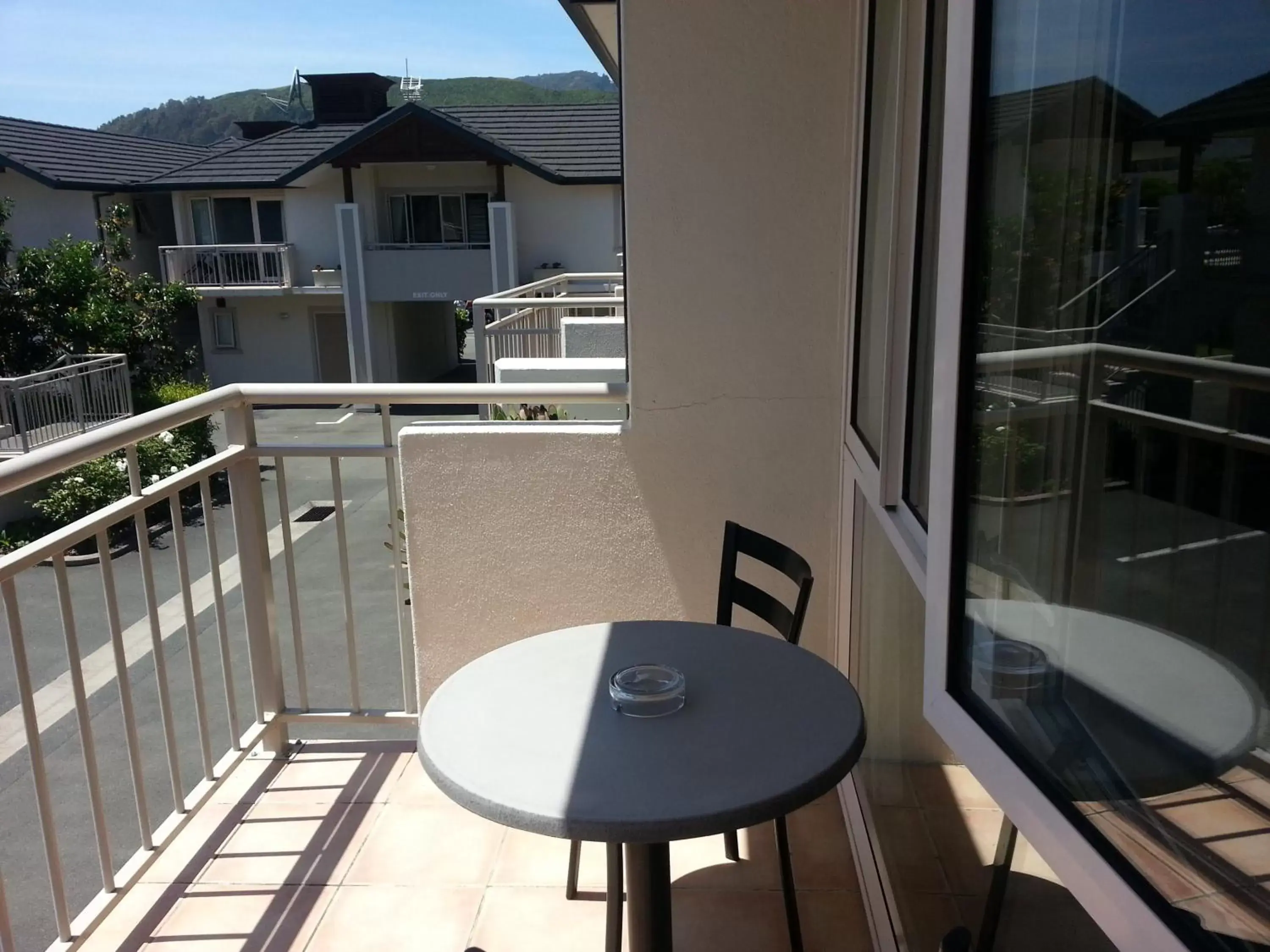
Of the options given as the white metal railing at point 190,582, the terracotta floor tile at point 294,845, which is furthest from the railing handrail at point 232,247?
the terracotta floor tile at point 294,845

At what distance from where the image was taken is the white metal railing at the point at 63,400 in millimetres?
13367

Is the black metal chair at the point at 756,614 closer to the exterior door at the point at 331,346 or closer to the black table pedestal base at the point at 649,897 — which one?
the black table pedestal base at the point at 649,897

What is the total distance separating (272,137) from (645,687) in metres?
23.7

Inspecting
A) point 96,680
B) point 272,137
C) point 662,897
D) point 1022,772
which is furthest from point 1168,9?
point 272,137

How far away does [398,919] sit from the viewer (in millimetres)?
2320

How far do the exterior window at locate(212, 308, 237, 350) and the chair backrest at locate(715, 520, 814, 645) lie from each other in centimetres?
2210

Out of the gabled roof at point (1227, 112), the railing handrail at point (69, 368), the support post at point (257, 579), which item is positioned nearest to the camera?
the gabled roof at point (1227, 112)

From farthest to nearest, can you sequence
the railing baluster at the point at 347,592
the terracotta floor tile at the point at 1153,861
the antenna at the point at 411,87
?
the antenna at the point at 411,87 → the railing baluster at the point at 347,592 → the terracotta floor tile at the point at 1153,861

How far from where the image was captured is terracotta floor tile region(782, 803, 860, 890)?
7.93 feet

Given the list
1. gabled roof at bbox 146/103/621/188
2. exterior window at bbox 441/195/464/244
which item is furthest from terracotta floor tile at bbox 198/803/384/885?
exterior window at bbox 441/195/464/244

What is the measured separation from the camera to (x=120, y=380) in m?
15.6

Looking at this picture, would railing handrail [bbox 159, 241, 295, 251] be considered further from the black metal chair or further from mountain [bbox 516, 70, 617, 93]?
mountain [bbox 516, 70, 617, 93]

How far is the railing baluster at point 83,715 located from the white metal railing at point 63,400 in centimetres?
1236

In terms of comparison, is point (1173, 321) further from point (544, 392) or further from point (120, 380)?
point (120, 380)
